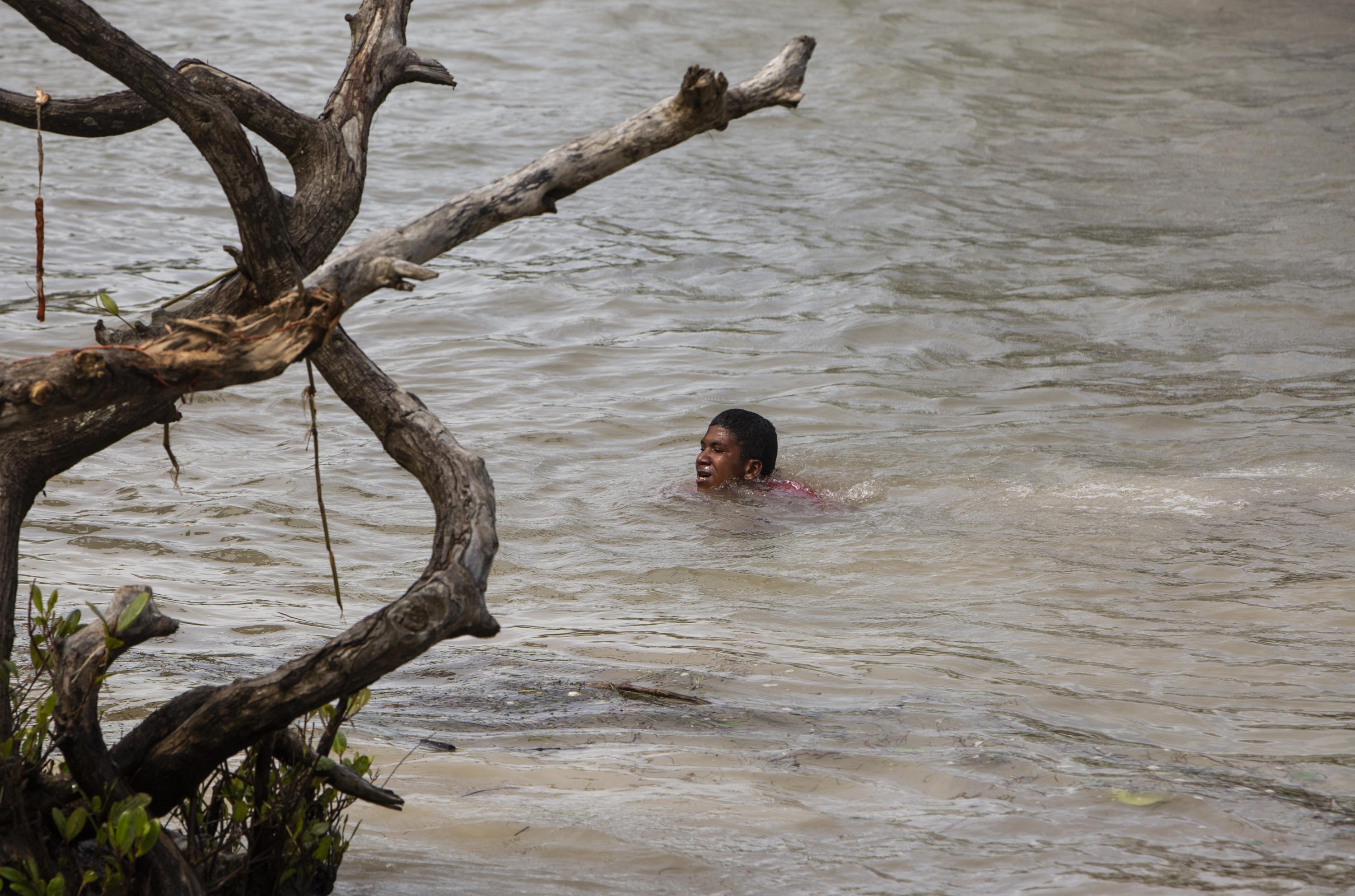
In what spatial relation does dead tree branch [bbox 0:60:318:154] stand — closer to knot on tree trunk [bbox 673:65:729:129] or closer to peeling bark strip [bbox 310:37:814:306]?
peeling bark strip [bbox 310:37:814:306]

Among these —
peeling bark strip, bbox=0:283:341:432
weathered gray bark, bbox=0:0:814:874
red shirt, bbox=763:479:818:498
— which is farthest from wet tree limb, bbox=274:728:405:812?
red shirt, bbox=763:479:818:498

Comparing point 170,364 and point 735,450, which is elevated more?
point 170,364

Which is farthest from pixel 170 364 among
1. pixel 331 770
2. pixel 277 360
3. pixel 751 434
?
pixel 751 434

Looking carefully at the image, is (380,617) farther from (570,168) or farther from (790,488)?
(790,488)

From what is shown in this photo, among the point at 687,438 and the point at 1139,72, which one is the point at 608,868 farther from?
the point at 1139,72

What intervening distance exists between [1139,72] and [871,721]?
1717 centimetres

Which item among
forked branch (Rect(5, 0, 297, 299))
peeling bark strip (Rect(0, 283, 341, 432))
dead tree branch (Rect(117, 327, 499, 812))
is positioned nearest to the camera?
peeling bark strip (Rect(0, 283, 341, 432))

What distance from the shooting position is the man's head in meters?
8.28

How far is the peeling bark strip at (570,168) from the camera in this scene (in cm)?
284

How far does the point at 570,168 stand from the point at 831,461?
6262 mm

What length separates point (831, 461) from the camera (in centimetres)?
906

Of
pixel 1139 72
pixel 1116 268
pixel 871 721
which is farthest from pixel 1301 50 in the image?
pixel 871 721

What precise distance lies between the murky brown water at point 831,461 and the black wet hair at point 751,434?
0.42m

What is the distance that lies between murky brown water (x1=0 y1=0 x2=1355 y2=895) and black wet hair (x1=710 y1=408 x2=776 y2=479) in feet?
1.39
